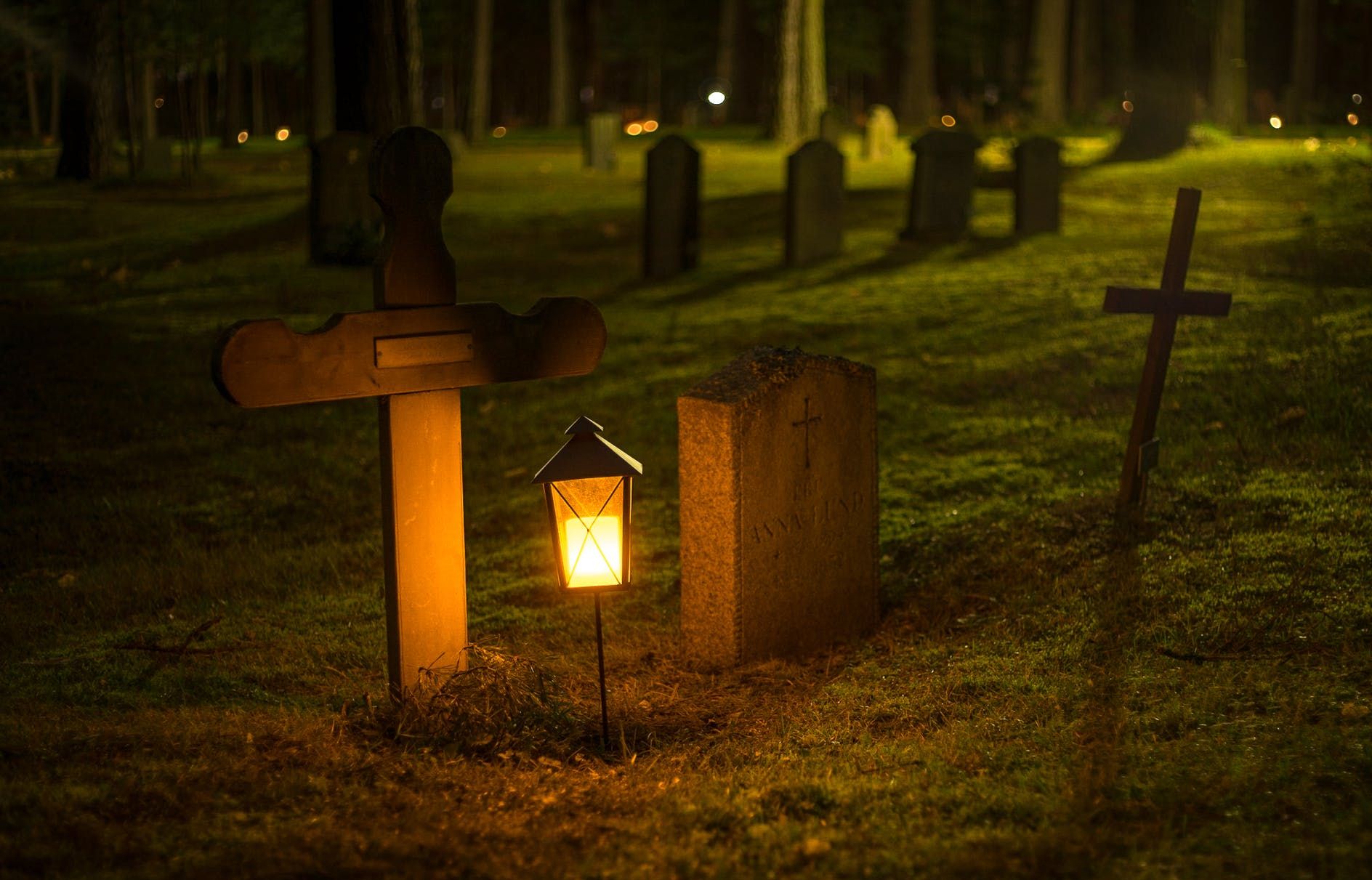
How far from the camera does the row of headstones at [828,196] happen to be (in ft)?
50.9

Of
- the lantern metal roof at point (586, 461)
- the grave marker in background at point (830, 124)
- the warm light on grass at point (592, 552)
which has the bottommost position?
the warm light on grass at point (592, 552)

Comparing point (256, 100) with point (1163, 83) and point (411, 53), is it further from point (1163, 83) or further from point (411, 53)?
point (1163, 83)

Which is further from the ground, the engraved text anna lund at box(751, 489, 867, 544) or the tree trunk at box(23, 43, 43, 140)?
the tree trunk at box(23, 43, 43, 140)

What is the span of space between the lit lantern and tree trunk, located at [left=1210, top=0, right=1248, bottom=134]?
33051 millimetres

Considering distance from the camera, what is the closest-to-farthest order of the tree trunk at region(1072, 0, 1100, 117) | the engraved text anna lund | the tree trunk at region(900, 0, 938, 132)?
the engraved text anna lund → the tree trunk at region(900, 0, 938, 132) → the tree trunk at region(1072, 0, 1100, 117)

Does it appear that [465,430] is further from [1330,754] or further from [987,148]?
[987,148]

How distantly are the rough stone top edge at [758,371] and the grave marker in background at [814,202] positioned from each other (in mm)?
9441

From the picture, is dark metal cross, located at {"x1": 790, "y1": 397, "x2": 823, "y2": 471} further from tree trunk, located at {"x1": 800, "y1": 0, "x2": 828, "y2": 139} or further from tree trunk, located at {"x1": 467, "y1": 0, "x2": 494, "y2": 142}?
tree trunk, located at {"x1": 467, "y1": 0, "x2": 494, "y2": 142}

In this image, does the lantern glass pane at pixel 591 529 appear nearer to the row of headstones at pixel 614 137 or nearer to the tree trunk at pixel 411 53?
the tree trunk at pixel 411 53

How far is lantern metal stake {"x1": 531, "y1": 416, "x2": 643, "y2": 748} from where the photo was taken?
5047 millimetres

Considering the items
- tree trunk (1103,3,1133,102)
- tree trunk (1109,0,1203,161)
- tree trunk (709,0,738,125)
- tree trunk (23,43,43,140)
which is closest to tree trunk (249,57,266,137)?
tree trunk (709,0,738,125)

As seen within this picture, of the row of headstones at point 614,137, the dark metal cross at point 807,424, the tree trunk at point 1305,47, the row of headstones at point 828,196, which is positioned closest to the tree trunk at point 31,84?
the row of headstones at point 828,196

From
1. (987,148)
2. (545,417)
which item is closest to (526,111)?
(987,148)

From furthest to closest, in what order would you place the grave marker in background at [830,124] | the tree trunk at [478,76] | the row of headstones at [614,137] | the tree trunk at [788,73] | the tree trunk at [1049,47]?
the tree trunk at [1049,47] → the tree trunk at [478,76] → the tree trunk at [788,73] → the row of headstones at [614,137] → the grave marker in background at [830,124]
